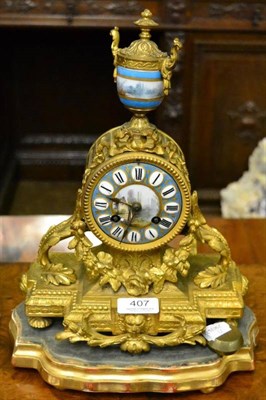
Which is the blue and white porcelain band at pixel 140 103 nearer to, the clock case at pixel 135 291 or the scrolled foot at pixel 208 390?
the clock case at pixel 135 291

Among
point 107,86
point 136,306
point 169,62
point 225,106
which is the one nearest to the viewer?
point 169,62

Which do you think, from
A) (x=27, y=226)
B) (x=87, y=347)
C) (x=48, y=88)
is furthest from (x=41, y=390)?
(x=48, y=88)

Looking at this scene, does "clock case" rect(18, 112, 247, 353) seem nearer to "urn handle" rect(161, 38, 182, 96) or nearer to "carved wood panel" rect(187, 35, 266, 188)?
"urn handle" rect(161, 38, 182, 96)

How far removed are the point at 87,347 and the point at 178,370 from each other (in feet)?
0.51

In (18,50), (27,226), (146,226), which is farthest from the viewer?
(18,50)

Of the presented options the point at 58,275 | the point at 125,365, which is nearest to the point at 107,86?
the point at 58,275

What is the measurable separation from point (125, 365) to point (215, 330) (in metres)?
0.16

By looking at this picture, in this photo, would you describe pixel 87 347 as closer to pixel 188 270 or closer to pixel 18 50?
pixel 188 270

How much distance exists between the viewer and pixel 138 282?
1117mm

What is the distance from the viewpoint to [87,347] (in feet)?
3.75

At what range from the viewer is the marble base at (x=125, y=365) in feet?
3.60

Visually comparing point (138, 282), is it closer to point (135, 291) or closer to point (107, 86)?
point (135, 291)

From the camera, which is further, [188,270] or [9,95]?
[9,95]

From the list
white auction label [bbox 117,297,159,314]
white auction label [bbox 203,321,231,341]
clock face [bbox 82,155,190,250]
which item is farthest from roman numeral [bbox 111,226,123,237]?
white auction label [bbox 203,321,231,341]
